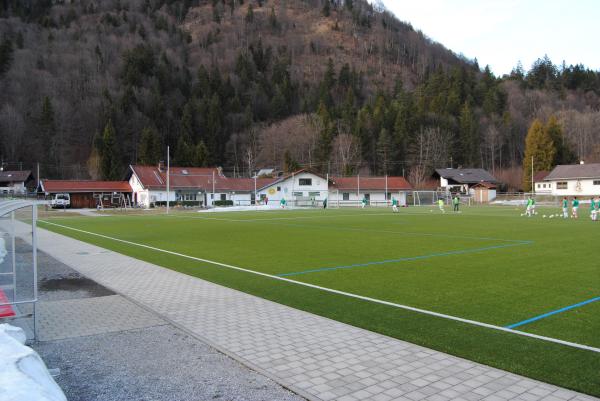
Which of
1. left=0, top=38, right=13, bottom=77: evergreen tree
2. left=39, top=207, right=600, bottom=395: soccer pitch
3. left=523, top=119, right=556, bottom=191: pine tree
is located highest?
left=0, top=38, right=13, bottom=77: evergreen tree

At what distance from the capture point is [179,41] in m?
147

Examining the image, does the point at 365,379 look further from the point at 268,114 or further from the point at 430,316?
the point at 268,114

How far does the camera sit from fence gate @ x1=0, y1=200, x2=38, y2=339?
18.6 ft

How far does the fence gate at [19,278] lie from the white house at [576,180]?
250 feet

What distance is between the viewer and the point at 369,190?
2972 inches

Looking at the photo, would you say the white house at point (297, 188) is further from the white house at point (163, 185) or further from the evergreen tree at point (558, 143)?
the evergreen tree at point (558, 143)

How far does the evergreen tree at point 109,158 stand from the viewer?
268ft

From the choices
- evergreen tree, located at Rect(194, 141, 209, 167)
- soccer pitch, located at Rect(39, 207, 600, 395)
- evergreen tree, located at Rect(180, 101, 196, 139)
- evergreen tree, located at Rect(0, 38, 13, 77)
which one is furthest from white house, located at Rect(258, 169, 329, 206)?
evergreen tree, located at Rect(0, 38, 13, 77)

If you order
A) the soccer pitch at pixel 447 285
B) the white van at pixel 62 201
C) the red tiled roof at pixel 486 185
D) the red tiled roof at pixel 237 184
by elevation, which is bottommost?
the soccer pitch at pixel 447 285

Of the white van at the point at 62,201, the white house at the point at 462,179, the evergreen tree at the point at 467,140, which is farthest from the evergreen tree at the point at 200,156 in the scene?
the evergreen tree at the point at 467,140

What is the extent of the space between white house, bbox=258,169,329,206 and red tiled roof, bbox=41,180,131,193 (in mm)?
21546

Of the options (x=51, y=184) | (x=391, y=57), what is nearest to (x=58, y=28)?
(x=51, y=184)

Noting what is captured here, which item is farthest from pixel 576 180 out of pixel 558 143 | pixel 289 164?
pixel 289 164

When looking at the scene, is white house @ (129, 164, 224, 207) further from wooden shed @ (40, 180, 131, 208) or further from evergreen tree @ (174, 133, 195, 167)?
evergreen tree @ (174, 133, 195, 167)
